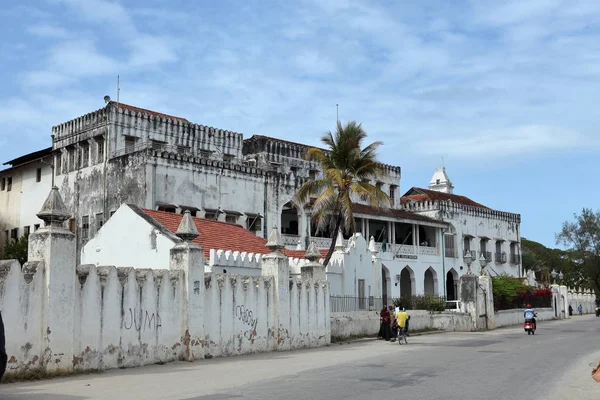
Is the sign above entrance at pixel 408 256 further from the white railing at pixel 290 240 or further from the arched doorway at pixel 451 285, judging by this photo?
the white railing at pixel 290 240

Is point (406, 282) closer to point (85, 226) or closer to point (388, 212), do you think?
point (388, 212)

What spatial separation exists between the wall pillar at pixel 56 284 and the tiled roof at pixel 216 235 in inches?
351

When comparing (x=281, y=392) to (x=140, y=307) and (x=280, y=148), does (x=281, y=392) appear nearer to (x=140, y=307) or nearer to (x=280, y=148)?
(x=140, y=307)

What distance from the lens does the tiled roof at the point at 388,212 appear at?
A: 4641cm

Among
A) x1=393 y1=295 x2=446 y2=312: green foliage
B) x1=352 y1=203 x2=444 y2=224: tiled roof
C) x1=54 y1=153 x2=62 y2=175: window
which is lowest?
x1=393 y1=295 x2=446 y2=312: green foliage

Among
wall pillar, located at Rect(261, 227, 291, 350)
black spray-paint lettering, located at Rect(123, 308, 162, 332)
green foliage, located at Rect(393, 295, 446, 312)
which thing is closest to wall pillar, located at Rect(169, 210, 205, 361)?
black spray-paint lettering, located at Rect(123, 308, 162, 332)

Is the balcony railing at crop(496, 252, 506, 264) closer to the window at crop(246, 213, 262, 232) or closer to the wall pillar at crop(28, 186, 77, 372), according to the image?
the window at crop(246, 213, 262, 232)

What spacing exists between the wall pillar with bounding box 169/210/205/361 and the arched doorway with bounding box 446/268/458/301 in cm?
3990

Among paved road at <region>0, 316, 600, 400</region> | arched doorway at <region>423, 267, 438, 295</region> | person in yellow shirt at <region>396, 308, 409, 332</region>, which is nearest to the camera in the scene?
paved road at <region>0, 316, 600, 400</region>

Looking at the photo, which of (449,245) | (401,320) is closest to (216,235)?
(401,320)

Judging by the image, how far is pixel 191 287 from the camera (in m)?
17.4

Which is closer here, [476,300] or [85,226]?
[476,300]

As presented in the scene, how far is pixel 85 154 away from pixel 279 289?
2208cm

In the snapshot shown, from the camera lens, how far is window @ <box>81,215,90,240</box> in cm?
3809
